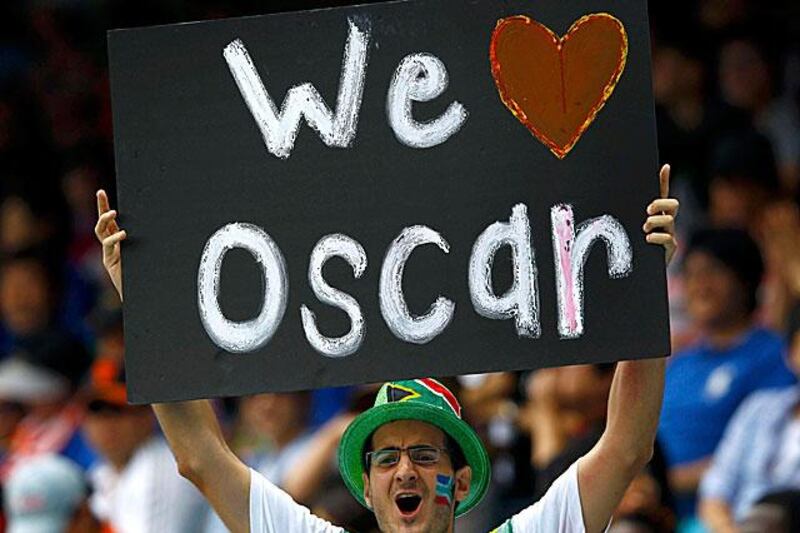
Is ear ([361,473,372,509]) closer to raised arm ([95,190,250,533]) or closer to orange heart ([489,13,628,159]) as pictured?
raised arm ([95,190,250,533])

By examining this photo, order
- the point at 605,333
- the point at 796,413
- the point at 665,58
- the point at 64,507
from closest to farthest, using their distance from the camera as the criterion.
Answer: the point at 605,333 < the point at 796,413 < the point at 64,507 < the point at 665,58

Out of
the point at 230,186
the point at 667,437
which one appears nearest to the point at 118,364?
the point at 667,437

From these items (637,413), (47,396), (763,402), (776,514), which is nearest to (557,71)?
(637,413)

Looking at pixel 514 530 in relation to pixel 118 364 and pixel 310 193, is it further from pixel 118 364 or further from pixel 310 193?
pixel 118 364

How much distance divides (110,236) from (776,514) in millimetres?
2416

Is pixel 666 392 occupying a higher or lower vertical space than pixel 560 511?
higher

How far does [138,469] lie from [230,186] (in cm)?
300

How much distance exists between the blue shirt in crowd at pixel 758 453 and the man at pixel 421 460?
6.71 feet

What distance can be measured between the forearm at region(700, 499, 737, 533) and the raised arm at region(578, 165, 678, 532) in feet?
7.02

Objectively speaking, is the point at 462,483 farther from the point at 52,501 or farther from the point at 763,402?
the point at 52,501

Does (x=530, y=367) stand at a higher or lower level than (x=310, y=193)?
lower

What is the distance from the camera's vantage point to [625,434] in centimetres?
513

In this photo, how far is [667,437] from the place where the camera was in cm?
783

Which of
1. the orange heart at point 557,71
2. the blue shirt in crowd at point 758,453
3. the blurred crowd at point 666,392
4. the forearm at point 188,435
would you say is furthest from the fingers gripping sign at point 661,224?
the blue shirt in crowd at point 758,453
